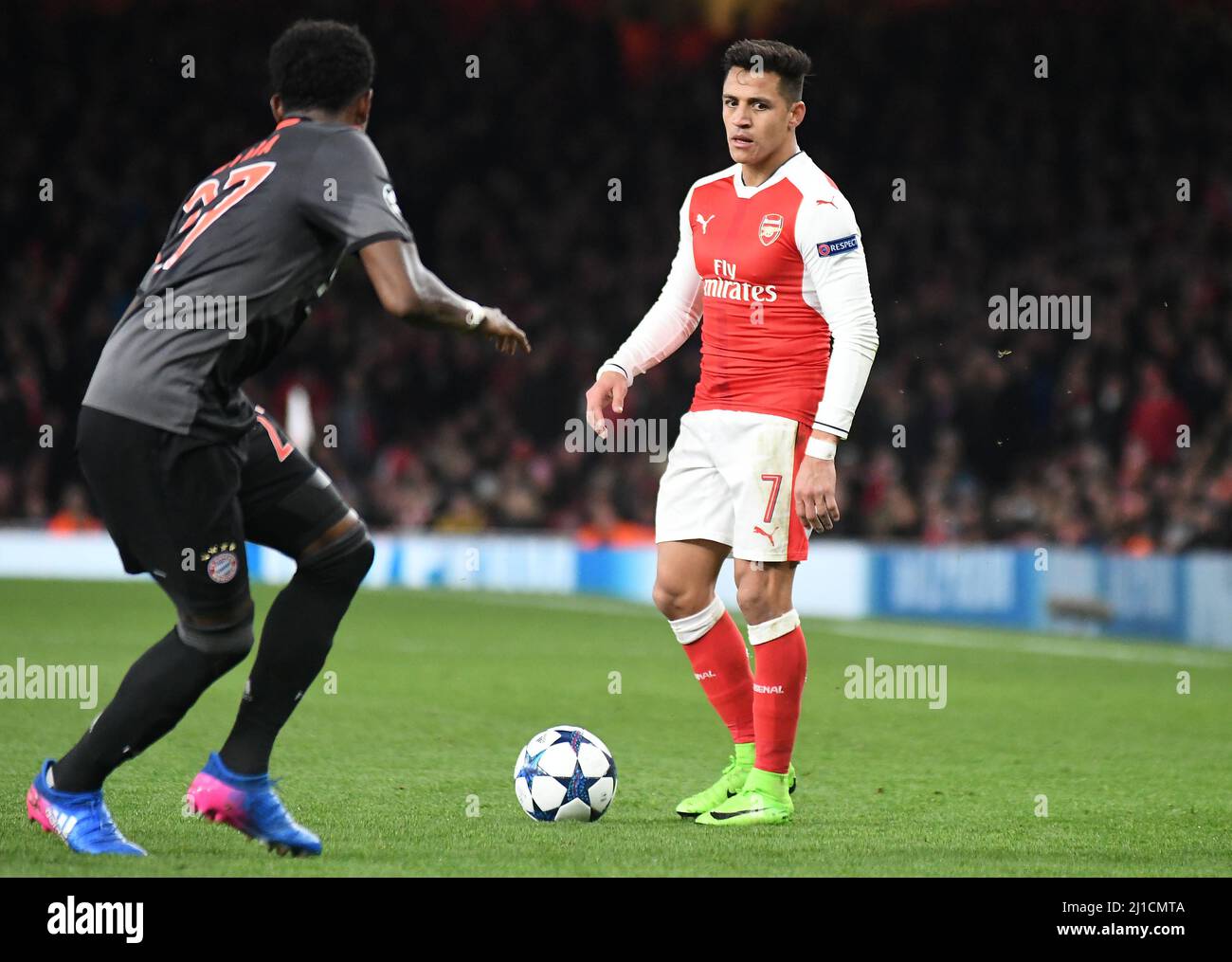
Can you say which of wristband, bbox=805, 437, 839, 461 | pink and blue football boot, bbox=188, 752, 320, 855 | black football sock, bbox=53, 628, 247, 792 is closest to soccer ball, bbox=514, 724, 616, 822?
pink and blue football boot, bbox=188, 752, 320, 855

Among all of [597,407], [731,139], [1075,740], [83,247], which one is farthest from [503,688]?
[83,247]

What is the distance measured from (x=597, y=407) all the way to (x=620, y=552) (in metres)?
12.4

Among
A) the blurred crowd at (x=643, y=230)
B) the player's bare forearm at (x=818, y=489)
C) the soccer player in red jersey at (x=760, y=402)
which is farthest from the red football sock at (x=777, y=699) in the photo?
the blurred crowd at (x=643, y=230)

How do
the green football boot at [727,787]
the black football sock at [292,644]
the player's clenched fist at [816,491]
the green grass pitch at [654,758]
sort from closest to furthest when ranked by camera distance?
the black football sock at [292,644]
the green grass pitch at [654,758]
the player's clenched fist at [816,491]
the green football boot at [727,787]

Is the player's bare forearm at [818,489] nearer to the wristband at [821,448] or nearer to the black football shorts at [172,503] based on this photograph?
the wristband at [821,448]

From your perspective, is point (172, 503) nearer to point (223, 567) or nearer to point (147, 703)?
point (223, 567)

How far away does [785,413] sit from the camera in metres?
5.75

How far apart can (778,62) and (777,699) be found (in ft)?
6.63

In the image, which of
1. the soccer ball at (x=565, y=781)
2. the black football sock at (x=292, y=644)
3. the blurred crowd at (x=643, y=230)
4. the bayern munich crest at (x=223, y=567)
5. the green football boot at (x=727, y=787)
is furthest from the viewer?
the blurred crowd at (x=643, y=230)

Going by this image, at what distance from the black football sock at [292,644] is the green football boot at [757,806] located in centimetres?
147

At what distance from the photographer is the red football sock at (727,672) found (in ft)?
19.6

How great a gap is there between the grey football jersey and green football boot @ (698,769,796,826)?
202 cm

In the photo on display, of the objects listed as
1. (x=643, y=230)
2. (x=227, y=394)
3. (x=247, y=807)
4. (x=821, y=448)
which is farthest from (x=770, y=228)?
(x=643, y=230)
